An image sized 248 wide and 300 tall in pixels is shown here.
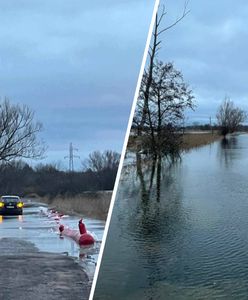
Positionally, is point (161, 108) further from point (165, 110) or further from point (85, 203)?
point (85, 203)

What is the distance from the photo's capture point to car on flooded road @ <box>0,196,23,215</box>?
2.99m

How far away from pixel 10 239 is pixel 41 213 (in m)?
0.61

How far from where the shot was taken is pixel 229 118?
2.82 meters

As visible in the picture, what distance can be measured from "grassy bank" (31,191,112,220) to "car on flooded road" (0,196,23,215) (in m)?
0.15

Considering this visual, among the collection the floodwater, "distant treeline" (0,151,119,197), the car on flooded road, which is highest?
"distant treeline" (0,151,119,197)

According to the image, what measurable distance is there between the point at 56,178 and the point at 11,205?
526 mm

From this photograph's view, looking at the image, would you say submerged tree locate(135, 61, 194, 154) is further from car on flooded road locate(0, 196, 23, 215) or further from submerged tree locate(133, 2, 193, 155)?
car on flooded road locate(0, 196, 23, 215)

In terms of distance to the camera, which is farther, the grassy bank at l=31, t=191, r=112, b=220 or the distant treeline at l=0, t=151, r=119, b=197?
the grassy bank at l=31, t=191, r=112, b=220

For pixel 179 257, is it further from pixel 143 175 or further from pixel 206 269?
pixel 143 175

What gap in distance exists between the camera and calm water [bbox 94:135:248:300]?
2584 millimetres

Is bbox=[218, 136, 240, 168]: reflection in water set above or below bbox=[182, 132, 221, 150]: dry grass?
below

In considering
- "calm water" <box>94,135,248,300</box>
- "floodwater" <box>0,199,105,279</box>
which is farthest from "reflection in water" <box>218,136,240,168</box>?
"floodwater" <box>0,199,105,279</box>

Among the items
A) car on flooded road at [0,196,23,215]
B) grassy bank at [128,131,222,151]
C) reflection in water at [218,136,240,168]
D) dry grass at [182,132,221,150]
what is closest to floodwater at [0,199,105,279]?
car on flooded road at [0,196,23,215]

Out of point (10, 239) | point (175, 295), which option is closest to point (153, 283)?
point (175, 295)
